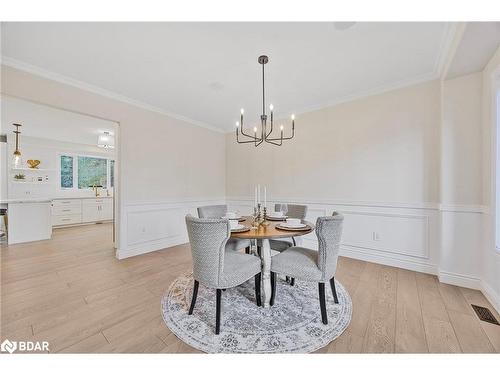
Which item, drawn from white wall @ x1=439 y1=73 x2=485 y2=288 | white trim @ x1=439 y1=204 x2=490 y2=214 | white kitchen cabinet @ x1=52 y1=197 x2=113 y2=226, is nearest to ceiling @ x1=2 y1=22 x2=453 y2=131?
white wall @ x1=439 y1=73 x2=485 y2=288

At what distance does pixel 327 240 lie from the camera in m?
1.70

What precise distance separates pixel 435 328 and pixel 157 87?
3.87 m

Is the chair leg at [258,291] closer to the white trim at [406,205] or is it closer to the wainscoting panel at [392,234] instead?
the wainscoting panel at [392,234]

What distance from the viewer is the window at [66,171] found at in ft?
20.5

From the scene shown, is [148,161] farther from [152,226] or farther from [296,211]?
[296,211]

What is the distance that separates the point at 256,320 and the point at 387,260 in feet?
7.25

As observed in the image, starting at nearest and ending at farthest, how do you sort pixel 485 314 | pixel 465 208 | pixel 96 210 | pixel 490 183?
1. pixel 485 314
2. pixel 490 183
3. pixel 465 208
4. pixel 96 210

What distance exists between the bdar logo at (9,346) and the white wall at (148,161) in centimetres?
179

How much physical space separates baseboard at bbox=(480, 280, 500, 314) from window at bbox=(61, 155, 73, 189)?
29.3 ft

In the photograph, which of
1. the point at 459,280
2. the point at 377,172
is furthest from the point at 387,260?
the point at 377,172

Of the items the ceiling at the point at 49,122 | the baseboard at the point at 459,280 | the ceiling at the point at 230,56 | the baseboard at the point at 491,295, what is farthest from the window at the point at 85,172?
the baseboard at the point at 491,295

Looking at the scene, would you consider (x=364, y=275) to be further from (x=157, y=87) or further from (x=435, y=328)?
(x=157, y=87)
